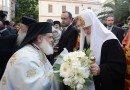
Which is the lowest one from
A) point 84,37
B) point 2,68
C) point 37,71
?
point 2,68

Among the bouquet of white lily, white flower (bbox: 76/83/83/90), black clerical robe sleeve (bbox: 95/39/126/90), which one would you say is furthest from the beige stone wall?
white flower (bbox: 76/83/83/90)

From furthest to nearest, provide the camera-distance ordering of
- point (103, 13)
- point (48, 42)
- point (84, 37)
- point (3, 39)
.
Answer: point (103, 13)
point (3, 39)
point (84, 37)
point (48, 42)

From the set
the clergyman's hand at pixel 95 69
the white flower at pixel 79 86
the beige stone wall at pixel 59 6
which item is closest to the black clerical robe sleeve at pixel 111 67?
the clergyman's hand at pixel 95 69

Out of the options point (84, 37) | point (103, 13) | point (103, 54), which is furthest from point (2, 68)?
point (103, 13)

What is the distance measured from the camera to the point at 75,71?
318 cm

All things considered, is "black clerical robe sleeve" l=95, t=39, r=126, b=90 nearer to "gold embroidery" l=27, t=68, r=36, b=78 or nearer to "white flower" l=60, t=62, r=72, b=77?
"white flower" l=60, t=62, r=72, b=77

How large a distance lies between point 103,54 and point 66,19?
3208 mm

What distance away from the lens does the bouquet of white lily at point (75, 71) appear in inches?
125

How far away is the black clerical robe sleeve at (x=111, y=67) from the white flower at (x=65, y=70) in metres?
0.76

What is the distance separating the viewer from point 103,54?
405cm

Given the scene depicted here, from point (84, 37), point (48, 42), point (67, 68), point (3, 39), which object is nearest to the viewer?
point (67, 68)

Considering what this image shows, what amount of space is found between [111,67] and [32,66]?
3.58ft

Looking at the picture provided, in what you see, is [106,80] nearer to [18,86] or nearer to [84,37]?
[84,37]

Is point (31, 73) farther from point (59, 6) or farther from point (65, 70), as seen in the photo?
point (59, 6)
